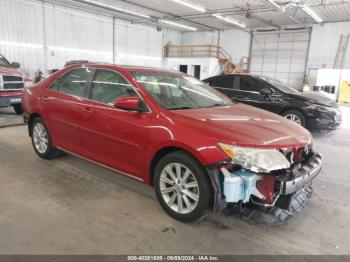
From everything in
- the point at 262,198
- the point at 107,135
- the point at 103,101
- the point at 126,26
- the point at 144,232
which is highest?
the point at 126,26

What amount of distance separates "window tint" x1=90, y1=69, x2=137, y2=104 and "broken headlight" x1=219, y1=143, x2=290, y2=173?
1.16 metres

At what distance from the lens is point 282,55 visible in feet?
A: 60.5

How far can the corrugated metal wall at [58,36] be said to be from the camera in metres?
12.6

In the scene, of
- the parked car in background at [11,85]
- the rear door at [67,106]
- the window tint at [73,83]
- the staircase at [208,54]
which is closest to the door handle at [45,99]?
the rear door at [67,106]

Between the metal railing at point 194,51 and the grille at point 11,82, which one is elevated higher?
the metal railing at point 194,51

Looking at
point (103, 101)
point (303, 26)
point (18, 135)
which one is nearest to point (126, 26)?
point (303, 26)

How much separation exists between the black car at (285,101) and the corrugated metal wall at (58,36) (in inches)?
417

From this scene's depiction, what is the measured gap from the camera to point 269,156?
2242 millimetres

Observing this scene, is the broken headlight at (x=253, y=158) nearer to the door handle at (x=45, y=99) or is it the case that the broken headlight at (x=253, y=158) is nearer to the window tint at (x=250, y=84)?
the door handle at (x=45, y=99)

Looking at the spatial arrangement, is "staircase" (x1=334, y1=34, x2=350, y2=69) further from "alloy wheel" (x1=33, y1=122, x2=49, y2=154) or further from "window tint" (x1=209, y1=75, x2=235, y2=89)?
"alloy wheel" (x1=33, y1=122, x2=49, y2=154)

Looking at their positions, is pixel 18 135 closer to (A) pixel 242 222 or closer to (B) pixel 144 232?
(B) pixel 144 232

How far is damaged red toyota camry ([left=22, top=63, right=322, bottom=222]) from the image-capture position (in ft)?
7.36

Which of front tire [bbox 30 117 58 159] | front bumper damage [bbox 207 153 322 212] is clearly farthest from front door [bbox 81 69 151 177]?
front tire [bbox 30 117 58 159]

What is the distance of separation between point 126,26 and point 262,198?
17942mm
